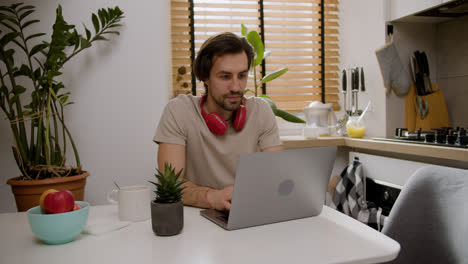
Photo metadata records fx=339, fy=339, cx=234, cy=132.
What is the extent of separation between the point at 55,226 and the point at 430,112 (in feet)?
7.82

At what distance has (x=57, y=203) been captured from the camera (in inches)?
31.6

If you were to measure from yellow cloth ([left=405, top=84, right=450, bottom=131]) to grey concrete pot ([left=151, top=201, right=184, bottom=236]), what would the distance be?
83.5 inches

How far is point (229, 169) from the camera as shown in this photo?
1630 mm

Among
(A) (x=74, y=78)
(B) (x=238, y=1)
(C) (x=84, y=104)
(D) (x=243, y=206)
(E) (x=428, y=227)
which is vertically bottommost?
(E) (x=428, y=227)

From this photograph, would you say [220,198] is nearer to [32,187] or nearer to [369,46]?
[32,187]

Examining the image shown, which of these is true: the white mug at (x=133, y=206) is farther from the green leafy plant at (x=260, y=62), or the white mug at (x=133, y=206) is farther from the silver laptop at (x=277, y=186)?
the green leafy plant at (x=260, y=62)

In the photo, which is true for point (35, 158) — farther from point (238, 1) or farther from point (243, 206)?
point (238, 1)

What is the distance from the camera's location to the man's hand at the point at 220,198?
103cm

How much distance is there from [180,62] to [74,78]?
Answer: 2.51 feet

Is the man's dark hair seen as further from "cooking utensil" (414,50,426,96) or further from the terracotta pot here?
"cooking utensil" (414,50,426,96)

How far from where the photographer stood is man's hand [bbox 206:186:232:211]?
1.03 metres

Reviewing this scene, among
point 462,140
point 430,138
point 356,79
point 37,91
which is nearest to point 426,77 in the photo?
point 356,79

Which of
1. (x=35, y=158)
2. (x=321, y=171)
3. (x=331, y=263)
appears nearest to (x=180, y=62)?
(x=35, y=158)

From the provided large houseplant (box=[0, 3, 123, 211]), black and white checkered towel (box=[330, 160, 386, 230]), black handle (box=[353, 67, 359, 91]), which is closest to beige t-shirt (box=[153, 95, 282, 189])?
large houseplant (box=[0, 3, 123, 211])
